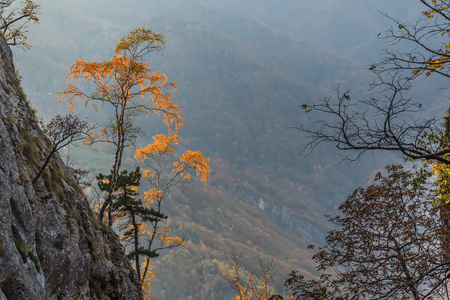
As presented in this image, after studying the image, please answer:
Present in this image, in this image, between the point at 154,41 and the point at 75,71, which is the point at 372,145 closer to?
the point at 154,41

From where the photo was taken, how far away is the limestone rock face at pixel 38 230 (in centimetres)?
605

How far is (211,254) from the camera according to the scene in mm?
163000

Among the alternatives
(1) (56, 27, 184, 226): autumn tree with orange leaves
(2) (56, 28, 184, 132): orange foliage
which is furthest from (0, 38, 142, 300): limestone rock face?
(2) (56, 28, 184, 132): orange foliage

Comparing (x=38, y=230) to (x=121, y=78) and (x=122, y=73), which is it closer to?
(x=121, y=78)

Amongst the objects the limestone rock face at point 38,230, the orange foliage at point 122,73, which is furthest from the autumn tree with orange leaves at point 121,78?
the limestone rock face at point 38,230

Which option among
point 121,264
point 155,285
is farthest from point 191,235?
point 121,264

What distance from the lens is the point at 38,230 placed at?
748cm

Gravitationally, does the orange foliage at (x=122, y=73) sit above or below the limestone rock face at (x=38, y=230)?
above

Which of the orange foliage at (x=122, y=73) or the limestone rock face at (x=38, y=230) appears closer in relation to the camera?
the limestone rock face at (x=38, y=230)

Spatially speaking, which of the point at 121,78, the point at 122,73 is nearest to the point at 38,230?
the point at 121,78

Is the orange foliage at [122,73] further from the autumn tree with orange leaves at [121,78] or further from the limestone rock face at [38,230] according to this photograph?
the limestone rock face at [38,230]

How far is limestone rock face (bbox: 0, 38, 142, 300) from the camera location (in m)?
6.05

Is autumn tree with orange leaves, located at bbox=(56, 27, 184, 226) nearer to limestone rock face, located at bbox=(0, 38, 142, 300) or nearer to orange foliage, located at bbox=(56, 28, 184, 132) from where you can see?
orange foliage, located at bbox=(56, 28, 184, 132)

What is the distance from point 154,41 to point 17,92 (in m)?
5.72
